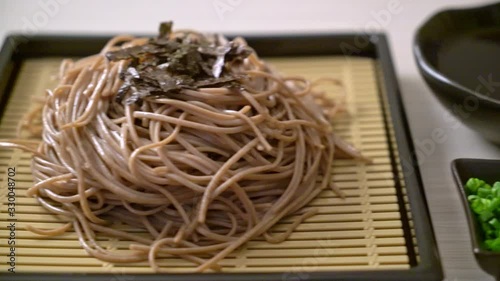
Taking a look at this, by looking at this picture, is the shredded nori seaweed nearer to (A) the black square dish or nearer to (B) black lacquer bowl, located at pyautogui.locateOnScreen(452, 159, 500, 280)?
(A) the black square dish

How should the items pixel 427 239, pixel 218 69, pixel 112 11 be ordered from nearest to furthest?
1. pixel 427 239
2. pixel 218 69
3. pixel 112 11

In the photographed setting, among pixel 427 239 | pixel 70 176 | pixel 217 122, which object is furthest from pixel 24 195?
pixel 427 239

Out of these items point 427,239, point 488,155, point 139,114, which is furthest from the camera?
point 488,155

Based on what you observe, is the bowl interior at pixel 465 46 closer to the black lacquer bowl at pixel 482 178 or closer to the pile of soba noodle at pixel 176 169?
the black lacquer bowl at pixel 482 178

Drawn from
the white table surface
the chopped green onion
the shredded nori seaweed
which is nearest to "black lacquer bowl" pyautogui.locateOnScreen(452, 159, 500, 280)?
the chopped green onion

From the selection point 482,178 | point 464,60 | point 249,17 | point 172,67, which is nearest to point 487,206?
point 482,178

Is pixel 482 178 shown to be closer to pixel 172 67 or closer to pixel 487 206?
pixel 487 206

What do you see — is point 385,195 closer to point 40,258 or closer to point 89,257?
point 89,257
